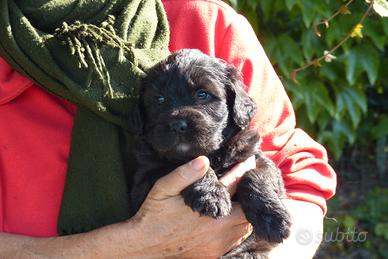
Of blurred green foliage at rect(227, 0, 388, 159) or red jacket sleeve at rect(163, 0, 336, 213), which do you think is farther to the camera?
blurred green foliage at rect(227, 0, 388, 159)

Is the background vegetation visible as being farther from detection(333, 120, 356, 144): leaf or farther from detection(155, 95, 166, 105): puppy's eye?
detection(155, 95, 166, 105): puppy's eye

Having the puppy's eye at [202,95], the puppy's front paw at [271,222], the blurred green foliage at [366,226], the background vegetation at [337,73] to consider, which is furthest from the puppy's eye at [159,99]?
the blurred green foliage at [366,226]

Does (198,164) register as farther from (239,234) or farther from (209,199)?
(239,234)

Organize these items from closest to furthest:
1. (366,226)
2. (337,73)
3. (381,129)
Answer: (337,73), (381,129), (366,226)

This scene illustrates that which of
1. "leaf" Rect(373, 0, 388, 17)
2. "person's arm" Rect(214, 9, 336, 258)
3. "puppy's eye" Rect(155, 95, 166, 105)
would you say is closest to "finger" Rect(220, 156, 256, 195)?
"person's arm" Rect(214, 9, 336, 258)

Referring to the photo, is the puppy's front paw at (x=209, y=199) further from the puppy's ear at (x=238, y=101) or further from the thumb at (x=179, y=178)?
the puppy's ear at (x=238, y=101)

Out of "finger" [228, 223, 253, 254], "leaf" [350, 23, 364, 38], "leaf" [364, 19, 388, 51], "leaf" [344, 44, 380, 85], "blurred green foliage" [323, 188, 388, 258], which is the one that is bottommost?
"blurred green foliage" [323, 188, 388, 258]

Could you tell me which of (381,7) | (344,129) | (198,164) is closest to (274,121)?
(198,164)

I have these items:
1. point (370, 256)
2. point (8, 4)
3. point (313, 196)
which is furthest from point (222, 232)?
point (370, 256)
